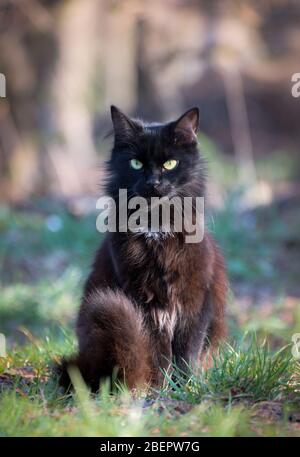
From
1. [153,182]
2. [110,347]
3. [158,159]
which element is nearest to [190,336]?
[110,347]

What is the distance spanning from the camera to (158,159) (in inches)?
140

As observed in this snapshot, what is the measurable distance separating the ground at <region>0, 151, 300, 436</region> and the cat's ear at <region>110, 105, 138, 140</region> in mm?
724

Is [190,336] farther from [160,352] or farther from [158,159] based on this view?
[158,159]

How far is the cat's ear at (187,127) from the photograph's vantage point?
3570 mm

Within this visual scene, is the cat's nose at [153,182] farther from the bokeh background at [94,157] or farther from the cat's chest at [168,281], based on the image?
the bokeh background at [94,157]

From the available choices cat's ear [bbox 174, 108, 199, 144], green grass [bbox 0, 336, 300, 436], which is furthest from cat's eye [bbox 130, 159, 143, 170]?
green grass [bbox 0, 336, 300, 436]

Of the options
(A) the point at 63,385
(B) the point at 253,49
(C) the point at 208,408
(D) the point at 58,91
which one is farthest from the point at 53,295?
(B) the point at 253,49

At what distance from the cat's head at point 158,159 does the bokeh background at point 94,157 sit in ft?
1.19

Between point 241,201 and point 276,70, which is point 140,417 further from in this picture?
point 276,70

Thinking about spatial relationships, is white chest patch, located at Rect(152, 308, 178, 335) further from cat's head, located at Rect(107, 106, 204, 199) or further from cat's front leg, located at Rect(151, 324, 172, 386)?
cat's head, located at Rect(107, 106, 204, 199)

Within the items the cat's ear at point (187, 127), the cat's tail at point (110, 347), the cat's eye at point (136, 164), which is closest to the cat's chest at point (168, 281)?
the cat's tail at point (110, 347)

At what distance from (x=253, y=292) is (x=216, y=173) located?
3644mm

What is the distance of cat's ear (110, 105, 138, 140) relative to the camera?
12.0ft

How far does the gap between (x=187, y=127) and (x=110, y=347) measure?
1.27m
